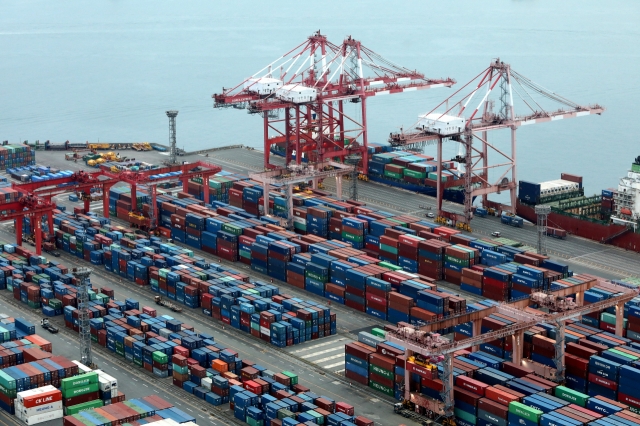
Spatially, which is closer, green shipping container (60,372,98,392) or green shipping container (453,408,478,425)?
green shipping container (453,408,478,425)

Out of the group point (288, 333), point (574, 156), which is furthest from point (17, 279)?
point (574, 156)

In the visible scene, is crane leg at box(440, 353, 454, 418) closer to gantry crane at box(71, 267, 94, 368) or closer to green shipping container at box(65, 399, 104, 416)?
green shipping container at box(65, 399, 104, 416)

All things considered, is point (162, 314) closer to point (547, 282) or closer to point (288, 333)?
point (288, 333)

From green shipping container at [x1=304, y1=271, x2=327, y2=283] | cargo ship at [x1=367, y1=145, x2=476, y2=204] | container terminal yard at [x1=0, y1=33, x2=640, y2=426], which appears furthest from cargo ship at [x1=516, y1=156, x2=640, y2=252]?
green shipping container at [x1=304, y1=271, x2=327, y2=283]

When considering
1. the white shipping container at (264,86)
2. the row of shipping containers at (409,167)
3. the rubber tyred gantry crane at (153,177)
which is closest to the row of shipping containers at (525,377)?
the rubber tyred gantry crane at (153,177)

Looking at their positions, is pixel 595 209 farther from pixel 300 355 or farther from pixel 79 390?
pixel 79 390

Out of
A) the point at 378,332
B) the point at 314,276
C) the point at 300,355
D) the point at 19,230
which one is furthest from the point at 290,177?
the point at 378,332

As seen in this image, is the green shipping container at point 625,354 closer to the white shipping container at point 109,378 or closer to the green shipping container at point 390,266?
the green shipping container at point 390,266
